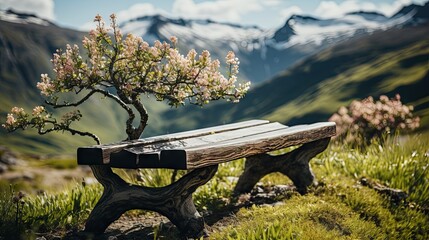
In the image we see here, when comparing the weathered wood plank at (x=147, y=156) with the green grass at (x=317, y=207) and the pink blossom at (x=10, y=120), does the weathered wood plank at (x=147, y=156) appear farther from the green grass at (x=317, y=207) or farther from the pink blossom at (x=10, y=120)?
the pink blossom at (x=10, y=120)

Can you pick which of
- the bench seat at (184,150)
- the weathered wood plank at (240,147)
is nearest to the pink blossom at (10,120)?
the bench seat at (184,150)

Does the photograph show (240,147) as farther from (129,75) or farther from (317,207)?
(129,75)

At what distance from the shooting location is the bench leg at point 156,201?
705cm

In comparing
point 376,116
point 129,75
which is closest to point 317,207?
point 129,75

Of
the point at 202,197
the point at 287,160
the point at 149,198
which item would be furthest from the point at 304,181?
the point at 149,198

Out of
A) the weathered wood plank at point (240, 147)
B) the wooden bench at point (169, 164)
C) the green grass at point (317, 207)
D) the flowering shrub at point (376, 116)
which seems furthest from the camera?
the flowering shrub at point (376, 116)

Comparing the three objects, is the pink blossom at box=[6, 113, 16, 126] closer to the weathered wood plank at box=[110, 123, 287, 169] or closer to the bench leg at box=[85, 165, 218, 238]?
the bench leg at box=[85, 165, 218, 238]

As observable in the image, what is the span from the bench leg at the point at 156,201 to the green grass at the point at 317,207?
1.10 ft

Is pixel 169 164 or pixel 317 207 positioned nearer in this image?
pixel 169 164

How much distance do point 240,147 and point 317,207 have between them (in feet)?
6.19

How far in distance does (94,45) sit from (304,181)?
5.02 metres

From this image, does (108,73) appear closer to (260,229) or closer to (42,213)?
(42,213)

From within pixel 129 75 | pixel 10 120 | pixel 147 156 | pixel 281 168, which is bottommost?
pixel 281 168

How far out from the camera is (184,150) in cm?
607
